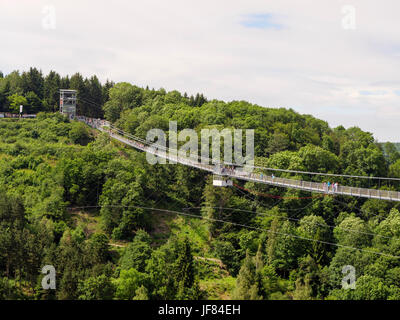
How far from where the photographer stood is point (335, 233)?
1390 inches

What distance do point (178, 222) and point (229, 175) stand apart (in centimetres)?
732

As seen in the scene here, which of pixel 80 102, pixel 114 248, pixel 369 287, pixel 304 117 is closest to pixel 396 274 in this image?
pixel 369 287

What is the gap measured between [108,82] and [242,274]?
129 feet

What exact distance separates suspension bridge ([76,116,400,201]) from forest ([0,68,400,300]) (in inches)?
44.6

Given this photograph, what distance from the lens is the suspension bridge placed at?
27.0 metres

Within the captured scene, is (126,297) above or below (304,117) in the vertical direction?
below

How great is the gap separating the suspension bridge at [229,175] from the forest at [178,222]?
113 cm

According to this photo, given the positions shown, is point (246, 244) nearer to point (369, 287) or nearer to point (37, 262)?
point (369, 287)

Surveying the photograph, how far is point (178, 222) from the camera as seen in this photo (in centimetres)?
3816

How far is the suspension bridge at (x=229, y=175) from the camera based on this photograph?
1062 inches

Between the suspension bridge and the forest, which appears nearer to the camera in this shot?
the suspension bridge

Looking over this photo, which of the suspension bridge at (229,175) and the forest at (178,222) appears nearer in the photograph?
the suspension bridge at (229,175)

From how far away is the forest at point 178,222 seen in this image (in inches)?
1112

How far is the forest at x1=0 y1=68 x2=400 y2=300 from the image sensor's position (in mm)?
28244
